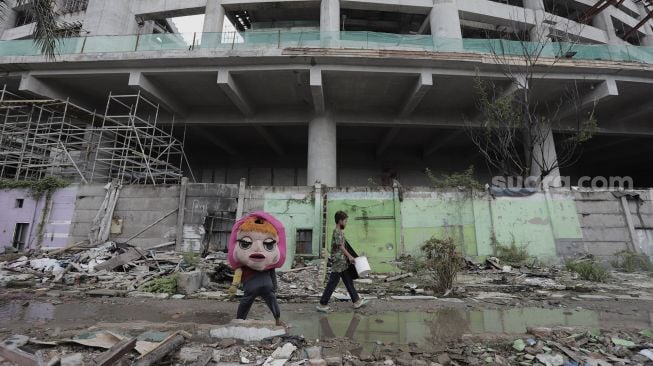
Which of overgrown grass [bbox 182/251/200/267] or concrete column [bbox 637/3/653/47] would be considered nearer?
overgrown grass [bbox 182/251/200/267]

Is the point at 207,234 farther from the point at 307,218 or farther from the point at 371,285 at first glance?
the point at 371,285

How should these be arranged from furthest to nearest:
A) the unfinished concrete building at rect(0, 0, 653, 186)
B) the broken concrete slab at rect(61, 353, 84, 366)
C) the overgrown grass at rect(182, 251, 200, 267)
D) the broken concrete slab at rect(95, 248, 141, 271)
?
the unfinished concrete building at rect(0, 0, 653, 186)
the overgrown grass at rect(182, 251, 200, 267)
the broken concrete slab at rect(95, 248, 141, 271)
the broken concrete slab at rect(61, 353, 84, 366)

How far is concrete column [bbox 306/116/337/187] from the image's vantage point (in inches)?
523

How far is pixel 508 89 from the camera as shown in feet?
41.9

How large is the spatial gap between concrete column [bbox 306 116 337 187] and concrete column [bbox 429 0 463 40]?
21.8 ft

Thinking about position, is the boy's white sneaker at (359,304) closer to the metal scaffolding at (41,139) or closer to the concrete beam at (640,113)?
the metal scaffolding at (41,139)

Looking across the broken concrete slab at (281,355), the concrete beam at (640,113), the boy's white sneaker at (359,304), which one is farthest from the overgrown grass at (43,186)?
the concrete beam at (640,113)

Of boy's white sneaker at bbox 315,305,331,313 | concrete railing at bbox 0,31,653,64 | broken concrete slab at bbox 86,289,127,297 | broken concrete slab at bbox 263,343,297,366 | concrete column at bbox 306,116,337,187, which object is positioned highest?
concrete railing at bbox 0,31,653,64

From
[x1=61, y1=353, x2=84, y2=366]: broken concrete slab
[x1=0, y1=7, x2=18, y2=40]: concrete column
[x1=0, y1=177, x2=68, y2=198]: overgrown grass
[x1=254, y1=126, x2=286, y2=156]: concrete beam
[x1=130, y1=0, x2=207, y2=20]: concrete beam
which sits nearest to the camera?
Result: [x1=61, y1=353, x2=84, y2=366]: broken concrete slab

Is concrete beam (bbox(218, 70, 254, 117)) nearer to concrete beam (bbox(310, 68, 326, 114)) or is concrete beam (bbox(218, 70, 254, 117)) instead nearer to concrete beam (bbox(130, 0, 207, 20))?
concrete beam (bbox(310, 68, 326, 114))

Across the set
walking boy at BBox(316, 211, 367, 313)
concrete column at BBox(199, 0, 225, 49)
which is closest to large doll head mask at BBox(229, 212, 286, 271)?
walking boy at BBox(316, 211, 367, 313)

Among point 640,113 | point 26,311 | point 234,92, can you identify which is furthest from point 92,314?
point 640,113

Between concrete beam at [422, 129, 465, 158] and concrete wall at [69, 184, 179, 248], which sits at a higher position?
concrete beam at [422, 129, 465, 158]

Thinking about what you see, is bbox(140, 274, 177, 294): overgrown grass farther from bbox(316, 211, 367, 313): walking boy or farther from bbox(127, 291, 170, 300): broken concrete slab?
bbox(316, 211, 367, 313): walking boy
